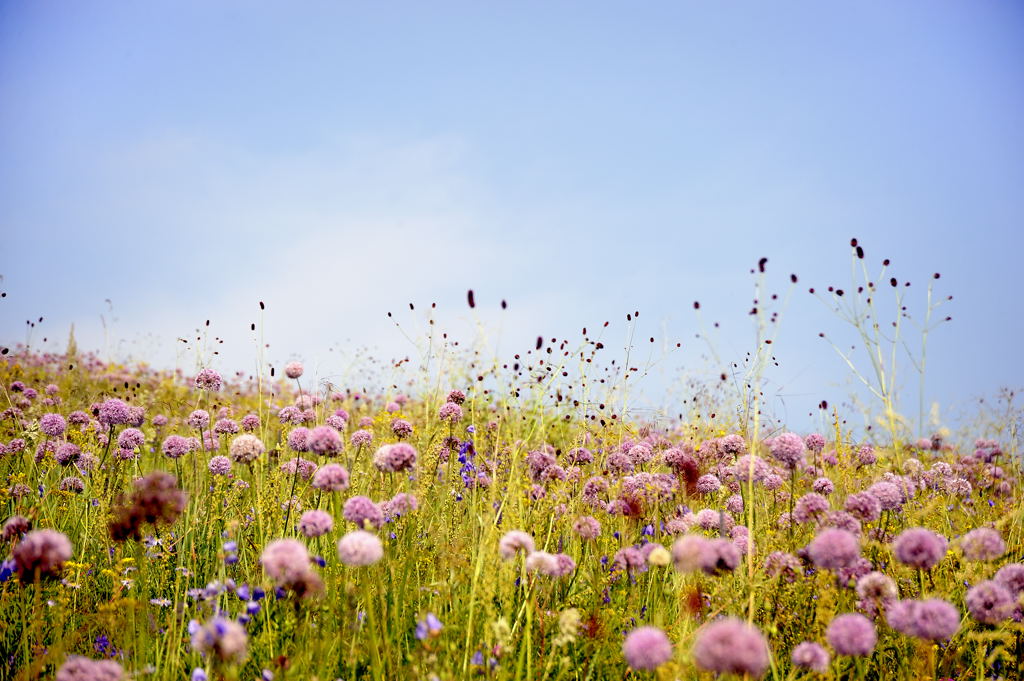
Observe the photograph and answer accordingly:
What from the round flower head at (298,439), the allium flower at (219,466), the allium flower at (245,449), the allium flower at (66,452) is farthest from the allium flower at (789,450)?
the allium flower at (66,452)

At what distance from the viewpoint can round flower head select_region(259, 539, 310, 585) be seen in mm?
1899

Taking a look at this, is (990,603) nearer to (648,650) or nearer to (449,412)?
(648,650)

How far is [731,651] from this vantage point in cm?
147

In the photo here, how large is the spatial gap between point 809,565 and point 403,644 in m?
1.97

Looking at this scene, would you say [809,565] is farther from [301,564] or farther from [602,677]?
[301,564]

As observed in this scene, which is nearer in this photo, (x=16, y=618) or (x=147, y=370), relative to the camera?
(x=16, y=618)

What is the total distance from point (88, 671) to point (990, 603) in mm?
2853

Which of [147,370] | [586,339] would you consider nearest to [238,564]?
[586,339]

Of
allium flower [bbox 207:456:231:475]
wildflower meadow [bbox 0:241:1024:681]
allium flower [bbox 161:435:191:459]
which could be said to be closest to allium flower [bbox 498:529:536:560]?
wildflower meadow [bbox 0:241:1024:681]

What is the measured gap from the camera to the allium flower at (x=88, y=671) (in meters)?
1.70

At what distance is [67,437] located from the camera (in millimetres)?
5695

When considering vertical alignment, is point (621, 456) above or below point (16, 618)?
above

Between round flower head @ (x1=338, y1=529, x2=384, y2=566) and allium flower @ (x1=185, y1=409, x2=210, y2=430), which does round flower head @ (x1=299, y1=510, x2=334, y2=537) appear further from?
allium flower @ (x1=185, y1=409, x2=210, y2=430)

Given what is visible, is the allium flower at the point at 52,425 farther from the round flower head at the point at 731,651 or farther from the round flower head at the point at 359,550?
the round flower head at the point at 731,651
